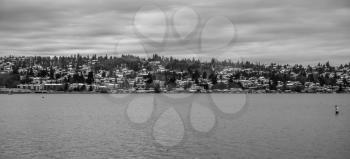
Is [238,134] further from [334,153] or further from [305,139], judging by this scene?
[334,153]

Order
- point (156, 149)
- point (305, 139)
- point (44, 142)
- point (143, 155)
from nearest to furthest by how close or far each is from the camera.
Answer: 1. point (143, 155)
2. point (156, 149)
3. point (44, 142)
4. point (305, 139)

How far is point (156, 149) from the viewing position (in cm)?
Result: 4441

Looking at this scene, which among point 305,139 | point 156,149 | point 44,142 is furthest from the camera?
point 305,139

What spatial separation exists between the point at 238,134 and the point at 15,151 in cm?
2586

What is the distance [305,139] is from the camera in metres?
51.7

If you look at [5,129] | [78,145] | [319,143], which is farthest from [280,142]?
[5,129]

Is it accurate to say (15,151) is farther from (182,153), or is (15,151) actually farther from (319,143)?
(319,143)

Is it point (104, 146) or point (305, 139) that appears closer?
point (104, 146)

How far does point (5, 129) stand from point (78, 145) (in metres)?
18.8

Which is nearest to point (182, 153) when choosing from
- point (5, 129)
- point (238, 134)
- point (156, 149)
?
point (156, 149)

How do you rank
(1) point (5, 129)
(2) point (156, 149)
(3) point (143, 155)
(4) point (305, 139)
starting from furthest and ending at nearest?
(1) point (5, 129), (4) point (305, 139), (2) point (156, 149), (3) point (143, 155)

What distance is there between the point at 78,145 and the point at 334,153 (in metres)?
24.8

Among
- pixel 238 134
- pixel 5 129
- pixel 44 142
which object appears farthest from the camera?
pixel 5 129

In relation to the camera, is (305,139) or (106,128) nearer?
(305,139)
